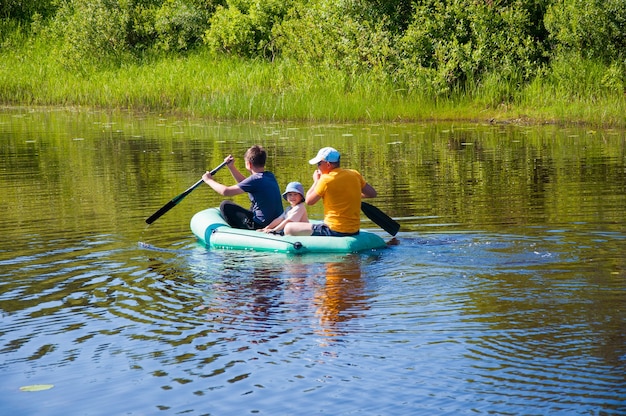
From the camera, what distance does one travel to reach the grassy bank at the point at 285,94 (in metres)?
21.6

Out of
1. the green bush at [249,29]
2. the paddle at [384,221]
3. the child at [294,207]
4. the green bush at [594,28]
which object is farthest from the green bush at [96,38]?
the paddle at [384,221]

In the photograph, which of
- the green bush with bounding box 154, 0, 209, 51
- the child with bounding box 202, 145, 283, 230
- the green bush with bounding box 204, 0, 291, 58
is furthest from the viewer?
the green bush with bounding box 154, 0, 209, 51

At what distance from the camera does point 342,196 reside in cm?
1002

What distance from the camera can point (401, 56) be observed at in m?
23.8

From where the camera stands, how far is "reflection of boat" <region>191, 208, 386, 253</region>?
9836mm

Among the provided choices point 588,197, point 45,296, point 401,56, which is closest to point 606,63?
point 401,56

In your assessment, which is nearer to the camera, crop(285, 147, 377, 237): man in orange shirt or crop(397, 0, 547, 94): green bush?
crop(285, 147, 377, 237): man in orange shirt

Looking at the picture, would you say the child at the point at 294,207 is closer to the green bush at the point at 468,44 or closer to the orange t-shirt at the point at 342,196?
A: the orange t-shirt at the point at 342,196

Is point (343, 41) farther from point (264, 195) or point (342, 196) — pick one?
point (342, 196)

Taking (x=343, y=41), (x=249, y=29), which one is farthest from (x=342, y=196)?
(x=249, y=29)

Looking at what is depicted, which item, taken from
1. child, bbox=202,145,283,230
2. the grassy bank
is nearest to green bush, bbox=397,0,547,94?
the grassy bank

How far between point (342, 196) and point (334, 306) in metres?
2.57

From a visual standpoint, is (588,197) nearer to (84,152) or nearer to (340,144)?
(340,144)

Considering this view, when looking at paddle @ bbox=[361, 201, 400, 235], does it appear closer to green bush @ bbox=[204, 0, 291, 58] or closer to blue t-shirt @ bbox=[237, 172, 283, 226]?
blue t-shirt @ bbox=[237, 172, 283, 226]
